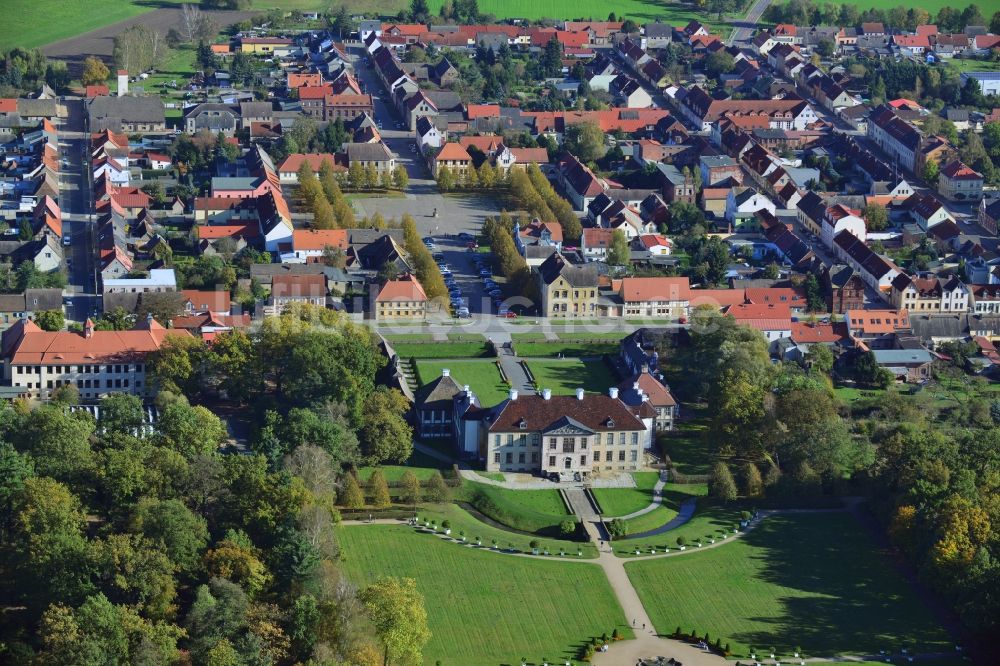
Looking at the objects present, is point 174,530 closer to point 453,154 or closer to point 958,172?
point 453,154

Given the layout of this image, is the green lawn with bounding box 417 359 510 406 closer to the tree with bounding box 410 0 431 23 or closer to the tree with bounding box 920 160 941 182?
the tree with bounding box 920 160 941 182

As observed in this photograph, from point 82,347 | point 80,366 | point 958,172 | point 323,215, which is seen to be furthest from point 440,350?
point 958,172

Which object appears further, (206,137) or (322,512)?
(206,137)

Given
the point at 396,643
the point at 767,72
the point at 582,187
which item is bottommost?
the point at 396,643

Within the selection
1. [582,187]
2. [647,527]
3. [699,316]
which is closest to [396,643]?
[647,527]

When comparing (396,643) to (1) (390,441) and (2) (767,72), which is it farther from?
(2) (767,72)

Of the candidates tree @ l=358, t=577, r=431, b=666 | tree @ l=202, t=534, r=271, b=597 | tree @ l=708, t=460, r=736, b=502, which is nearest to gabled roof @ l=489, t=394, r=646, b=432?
tree @ l=708, t=460, r=736, b=502
